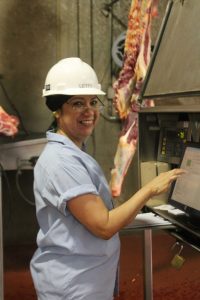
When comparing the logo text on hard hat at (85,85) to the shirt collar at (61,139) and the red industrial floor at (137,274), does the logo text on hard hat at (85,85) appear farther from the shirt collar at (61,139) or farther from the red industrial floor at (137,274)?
the red industrial floor at (137,274)

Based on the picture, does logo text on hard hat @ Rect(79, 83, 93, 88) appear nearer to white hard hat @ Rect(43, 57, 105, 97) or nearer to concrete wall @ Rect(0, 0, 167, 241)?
white hard hat @ Rect(43, 57, 105, 97)

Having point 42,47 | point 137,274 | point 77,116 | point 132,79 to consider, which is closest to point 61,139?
point 77,116

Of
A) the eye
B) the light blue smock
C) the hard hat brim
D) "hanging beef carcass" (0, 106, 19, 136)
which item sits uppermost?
the hard hat brim

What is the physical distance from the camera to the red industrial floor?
255 cm

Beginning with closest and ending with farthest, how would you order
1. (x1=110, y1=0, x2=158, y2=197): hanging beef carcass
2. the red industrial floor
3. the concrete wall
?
(x1=110, y1=0, x2=158, y2=197): hanging beef carcass, the red industrial floor, the concrete wall

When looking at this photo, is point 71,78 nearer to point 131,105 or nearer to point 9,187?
point 131,105

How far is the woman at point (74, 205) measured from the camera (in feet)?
4.17

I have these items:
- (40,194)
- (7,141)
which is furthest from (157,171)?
(7,141)

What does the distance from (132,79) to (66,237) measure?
1.46m

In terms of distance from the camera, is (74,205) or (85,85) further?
(85,85)

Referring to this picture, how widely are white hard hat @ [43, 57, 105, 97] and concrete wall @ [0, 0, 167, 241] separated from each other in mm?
2015

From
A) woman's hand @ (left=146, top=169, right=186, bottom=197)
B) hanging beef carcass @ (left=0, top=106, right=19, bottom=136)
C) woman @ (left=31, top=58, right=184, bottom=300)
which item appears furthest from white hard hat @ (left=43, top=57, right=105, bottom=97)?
hanging beef carcass @ (left=0, top=106, right=19, bottom=136)

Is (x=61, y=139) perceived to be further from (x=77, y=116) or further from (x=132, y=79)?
(x=132, y=79)

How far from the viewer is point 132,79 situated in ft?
8.37
